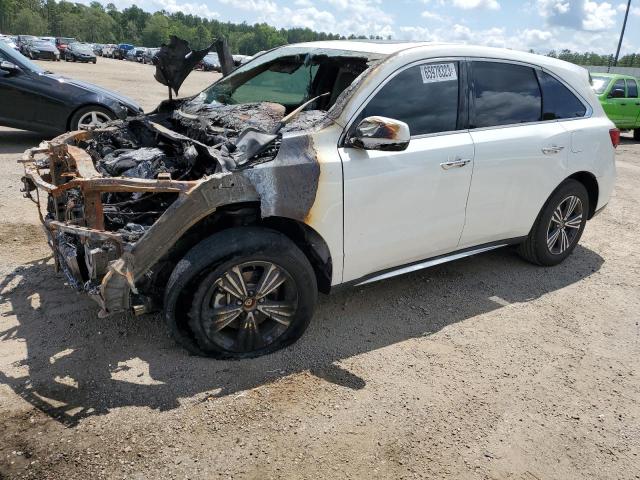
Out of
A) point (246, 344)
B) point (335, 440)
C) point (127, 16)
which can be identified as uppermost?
point (127, 16)

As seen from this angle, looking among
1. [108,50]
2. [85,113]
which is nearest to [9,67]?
[85,113]

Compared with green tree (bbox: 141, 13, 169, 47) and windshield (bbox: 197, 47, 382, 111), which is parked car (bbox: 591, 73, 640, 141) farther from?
green tree (bbox: 141, 13, 169, 47)

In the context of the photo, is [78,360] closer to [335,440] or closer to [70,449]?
[70,449]

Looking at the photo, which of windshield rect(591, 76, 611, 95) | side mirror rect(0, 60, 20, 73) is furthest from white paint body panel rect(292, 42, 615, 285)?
windshield rect(591, 76, 611, 95)

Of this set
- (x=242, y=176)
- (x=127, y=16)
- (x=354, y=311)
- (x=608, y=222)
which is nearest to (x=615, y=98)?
(x=608, y=222)

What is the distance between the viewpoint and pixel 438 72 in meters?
3.89

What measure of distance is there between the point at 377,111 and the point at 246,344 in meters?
1.73

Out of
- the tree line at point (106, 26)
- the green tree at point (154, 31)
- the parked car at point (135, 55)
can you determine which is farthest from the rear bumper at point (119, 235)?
the green tree at point (154, 31)

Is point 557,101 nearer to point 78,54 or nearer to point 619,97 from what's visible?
point 619,97

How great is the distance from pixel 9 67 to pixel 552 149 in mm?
7956

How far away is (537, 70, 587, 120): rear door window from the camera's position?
15.1 feet

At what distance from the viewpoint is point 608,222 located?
22.4ft

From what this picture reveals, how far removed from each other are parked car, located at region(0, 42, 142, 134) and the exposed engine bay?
4482 mm

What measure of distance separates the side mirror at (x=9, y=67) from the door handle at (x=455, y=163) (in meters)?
7.53
